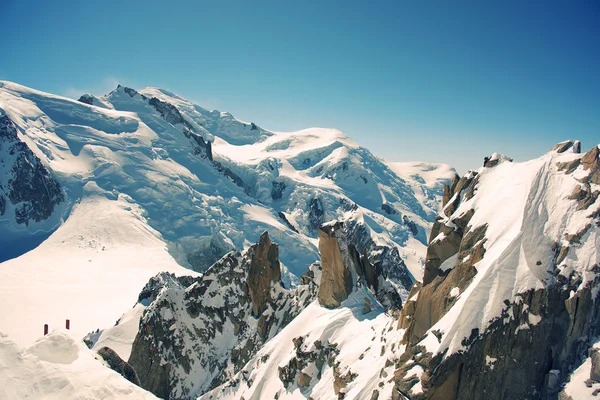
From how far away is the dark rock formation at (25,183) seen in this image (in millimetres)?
152375

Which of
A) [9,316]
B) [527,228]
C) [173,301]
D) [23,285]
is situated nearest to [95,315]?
[9,316]

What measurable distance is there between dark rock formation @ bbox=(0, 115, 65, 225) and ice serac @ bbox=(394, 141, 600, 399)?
6617 inches

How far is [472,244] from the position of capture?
87.7 feet

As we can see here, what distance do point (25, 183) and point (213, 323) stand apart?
131847 millimetres

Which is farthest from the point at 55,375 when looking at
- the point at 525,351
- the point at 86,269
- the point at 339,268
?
the point at 86,269

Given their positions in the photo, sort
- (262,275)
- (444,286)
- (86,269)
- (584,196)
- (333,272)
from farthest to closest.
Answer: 1. (86,269)
2. (262,275)
3. (333,272)
4. (444,286)
5. (584,196)

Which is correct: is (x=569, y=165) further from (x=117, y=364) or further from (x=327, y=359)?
(x=117, y=364)

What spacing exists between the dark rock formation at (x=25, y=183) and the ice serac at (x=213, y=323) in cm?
11672

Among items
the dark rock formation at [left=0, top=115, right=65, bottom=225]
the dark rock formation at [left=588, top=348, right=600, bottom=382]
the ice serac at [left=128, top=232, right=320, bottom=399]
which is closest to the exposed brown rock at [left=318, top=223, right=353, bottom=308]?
the ice serac at [left=128, top=232, right=320, bottom=399]

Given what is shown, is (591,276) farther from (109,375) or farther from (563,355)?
(109,375)

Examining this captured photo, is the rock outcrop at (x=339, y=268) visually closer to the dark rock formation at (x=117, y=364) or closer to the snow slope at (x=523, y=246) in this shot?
the dark rock formation at (x=117, y=364)

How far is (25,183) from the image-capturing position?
513ft

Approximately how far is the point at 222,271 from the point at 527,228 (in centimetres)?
5771

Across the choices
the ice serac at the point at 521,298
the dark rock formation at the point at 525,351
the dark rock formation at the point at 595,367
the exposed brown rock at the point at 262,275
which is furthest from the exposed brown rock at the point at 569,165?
the exposed brown rock at the point at 262,275
